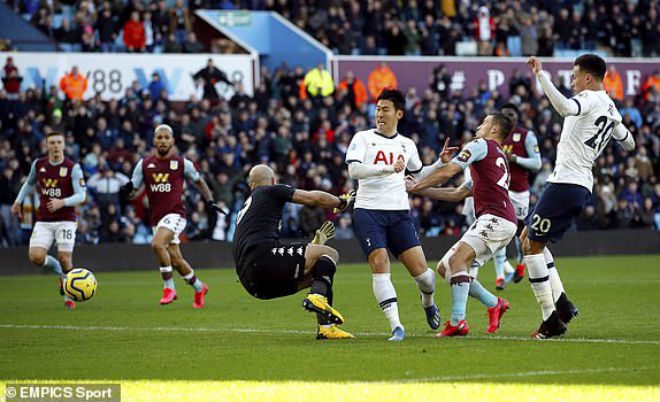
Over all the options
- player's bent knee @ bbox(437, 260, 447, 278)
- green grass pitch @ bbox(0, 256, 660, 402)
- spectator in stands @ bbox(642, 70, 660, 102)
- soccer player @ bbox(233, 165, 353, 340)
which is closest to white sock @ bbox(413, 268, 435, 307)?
player's bent knee @ bbox(437, 260, 447, 278)

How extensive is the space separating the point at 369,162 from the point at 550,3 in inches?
1132

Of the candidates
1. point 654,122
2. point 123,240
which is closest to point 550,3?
point 654,122

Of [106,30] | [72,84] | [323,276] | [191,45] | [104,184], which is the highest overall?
[106,30]

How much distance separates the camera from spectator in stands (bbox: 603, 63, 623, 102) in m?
35.0

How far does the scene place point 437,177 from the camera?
35.0 feet

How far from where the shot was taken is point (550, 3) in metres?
38.2

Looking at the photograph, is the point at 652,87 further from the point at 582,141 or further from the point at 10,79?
the point at 582,141

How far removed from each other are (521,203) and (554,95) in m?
7.69

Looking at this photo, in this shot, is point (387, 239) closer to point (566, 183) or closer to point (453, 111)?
point (566, 183)

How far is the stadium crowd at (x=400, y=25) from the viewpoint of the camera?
30.0 m

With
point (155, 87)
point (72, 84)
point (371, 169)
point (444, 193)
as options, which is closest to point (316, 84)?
point (155, 87)

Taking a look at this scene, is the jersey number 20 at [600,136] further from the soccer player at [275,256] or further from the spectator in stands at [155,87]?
the spectator in stands at [155,87]

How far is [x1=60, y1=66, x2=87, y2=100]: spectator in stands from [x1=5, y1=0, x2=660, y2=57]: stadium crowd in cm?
166

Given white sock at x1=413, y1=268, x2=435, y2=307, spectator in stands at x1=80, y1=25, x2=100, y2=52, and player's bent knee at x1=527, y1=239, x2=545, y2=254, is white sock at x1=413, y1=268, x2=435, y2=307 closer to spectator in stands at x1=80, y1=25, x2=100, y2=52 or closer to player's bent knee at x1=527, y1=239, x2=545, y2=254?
player's bent knee at x1=527, y1=239, x2=545, y2=254
